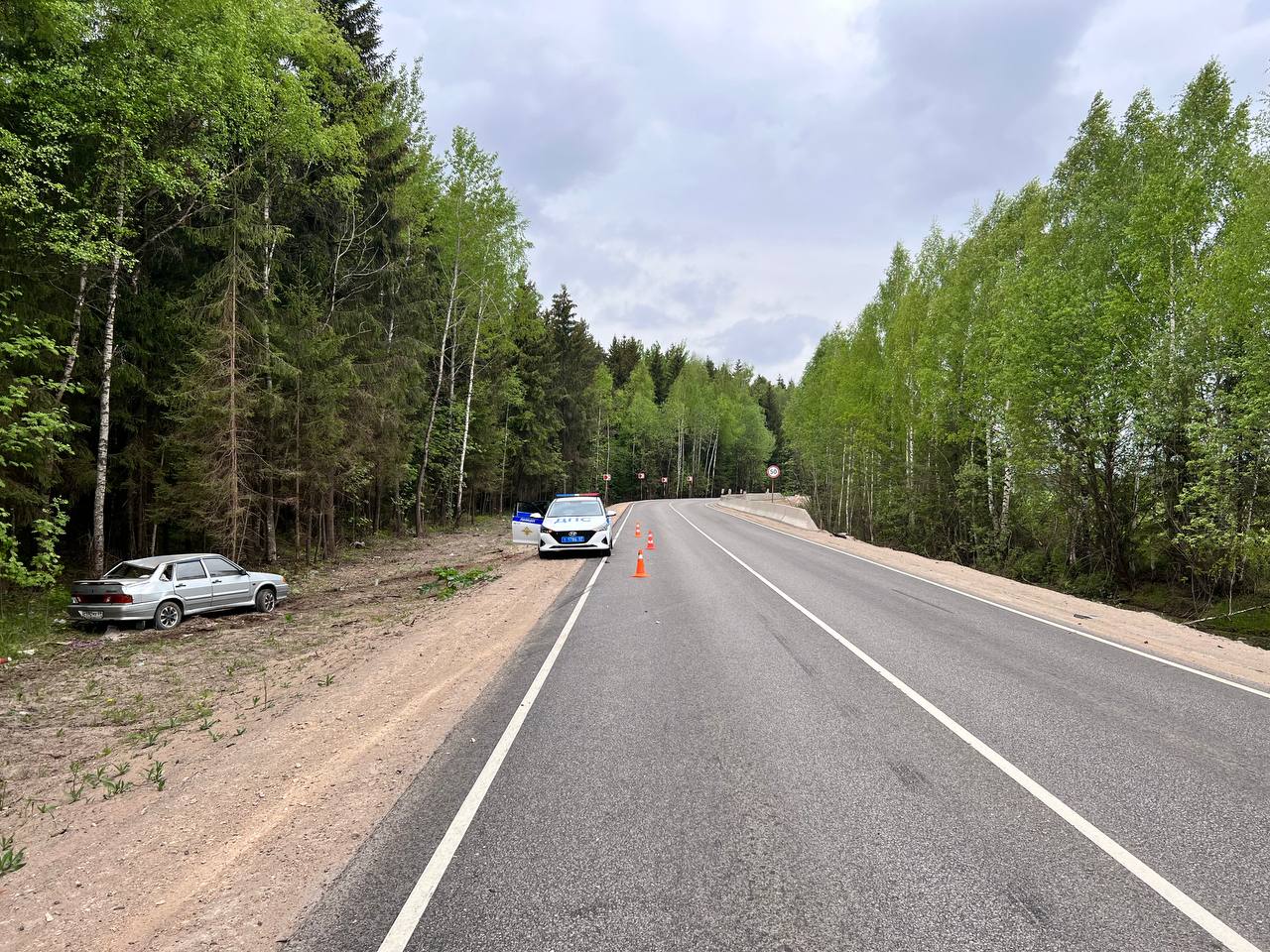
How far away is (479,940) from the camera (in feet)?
8.34

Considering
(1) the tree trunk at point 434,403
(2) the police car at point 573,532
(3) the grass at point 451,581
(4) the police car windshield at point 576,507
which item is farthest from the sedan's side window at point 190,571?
(1) the tree trunk at point 434,403

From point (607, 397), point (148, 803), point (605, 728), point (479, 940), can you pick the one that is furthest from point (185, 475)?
point (607, 397)

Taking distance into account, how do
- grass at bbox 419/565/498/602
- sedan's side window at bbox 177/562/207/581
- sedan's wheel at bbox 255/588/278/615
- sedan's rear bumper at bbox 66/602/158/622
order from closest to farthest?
sedan's rear bumper at bbox 66/602/158/622, sedan's side window at bbox 177/562/207/581, sedan's wheel at bbox 255/588/278/615, grass at bbox 419/565/498/602

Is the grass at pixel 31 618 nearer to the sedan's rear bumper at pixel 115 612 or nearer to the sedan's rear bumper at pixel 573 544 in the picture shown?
the sedan's rear bumper at pixel 115 612

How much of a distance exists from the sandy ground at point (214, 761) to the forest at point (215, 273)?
376 cm

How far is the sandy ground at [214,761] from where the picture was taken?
2941mm

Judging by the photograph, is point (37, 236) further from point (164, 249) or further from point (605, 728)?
point (605, 728)

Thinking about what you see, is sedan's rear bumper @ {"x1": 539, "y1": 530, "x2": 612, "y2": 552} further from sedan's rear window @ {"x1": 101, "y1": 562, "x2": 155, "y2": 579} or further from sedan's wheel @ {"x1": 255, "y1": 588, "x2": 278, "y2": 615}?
sedan's rear window @ {"x1": 101, "y1": 562, "x2": 155, "y2": 579}

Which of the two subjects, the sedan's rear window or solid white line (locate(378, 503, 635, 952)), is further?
the sedan's rear window

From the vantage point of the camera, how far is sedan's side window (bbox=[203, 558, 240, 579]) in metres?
11.8

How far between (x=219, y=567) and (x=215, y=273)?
7266mm

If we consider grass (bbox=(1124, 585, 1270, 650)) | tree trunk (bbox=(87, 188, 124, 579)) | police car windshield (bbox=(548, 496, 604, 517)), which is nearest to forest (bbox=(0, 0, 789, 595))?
tree trunk (bbox=(87, 188, 124, 579))

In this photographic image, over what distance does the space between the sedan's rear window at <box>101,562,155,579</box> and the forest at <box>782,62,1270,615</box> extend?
20.2 meters

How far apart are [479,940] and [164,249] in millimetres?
17946
